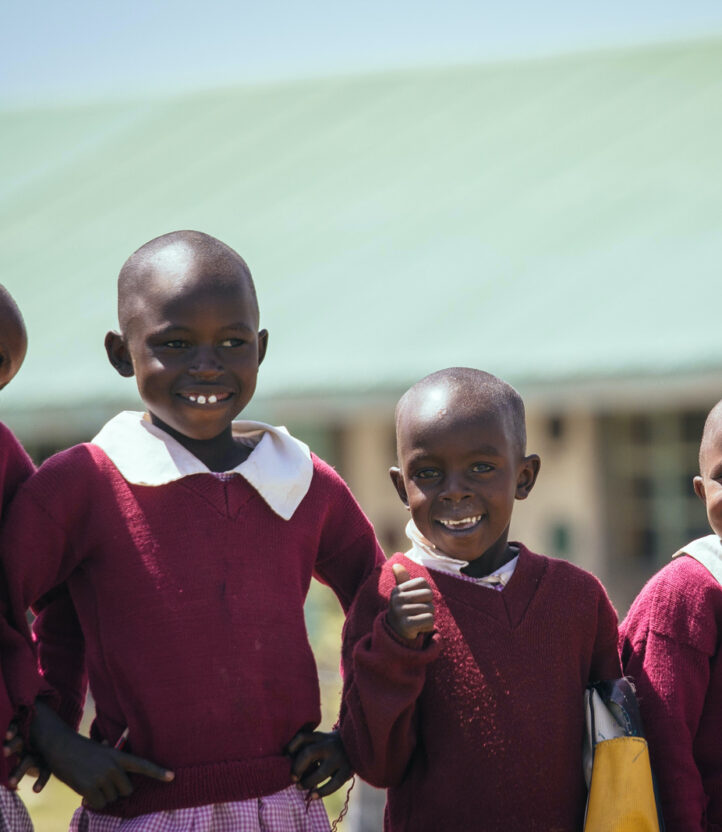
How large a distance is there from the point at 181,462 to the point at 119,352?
0.85 feet

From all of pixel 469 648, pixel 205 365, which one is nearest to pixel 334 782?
pixel 469 648

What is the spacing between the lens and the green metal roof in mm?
6961

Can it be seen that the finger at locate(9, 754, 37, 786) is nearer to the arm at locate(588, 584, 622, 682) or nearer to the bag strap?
the arm at locate(588, 584, 622, 682)

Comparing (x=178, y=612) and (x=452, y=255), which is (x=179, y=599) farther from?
(x=452, y=255)

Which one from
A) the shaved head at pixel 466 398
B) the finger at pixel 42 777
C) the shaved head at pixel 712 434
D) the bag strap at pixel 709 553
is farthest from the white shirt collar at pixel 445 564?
the finger at pixel 42 777

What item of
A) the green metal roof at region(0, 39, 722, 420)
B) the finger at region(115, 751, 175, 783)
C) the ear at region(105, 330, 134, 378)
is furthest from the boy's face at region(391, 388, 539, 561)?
the green metal roof at region(0, 39, 722, 420)

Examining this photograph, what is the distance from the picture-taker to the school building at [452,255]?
22.6ft

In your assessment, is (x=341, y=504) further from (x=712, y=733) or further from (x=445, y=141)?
(x=445, y=141)

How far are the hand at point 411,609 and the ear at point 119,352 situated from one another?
686 mm

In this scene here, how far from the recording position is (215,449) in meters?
2.52

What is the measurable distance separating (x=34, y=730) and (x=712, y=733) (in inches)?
50.6

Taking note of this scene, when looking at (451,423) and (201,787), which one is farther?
(451,423)

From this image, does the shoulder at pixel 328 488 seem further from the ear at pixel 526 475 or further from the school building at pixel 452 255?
the school building at pixel 452 255

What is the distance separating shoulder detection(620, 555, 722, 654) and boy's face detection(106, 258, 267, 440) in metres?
0.90
